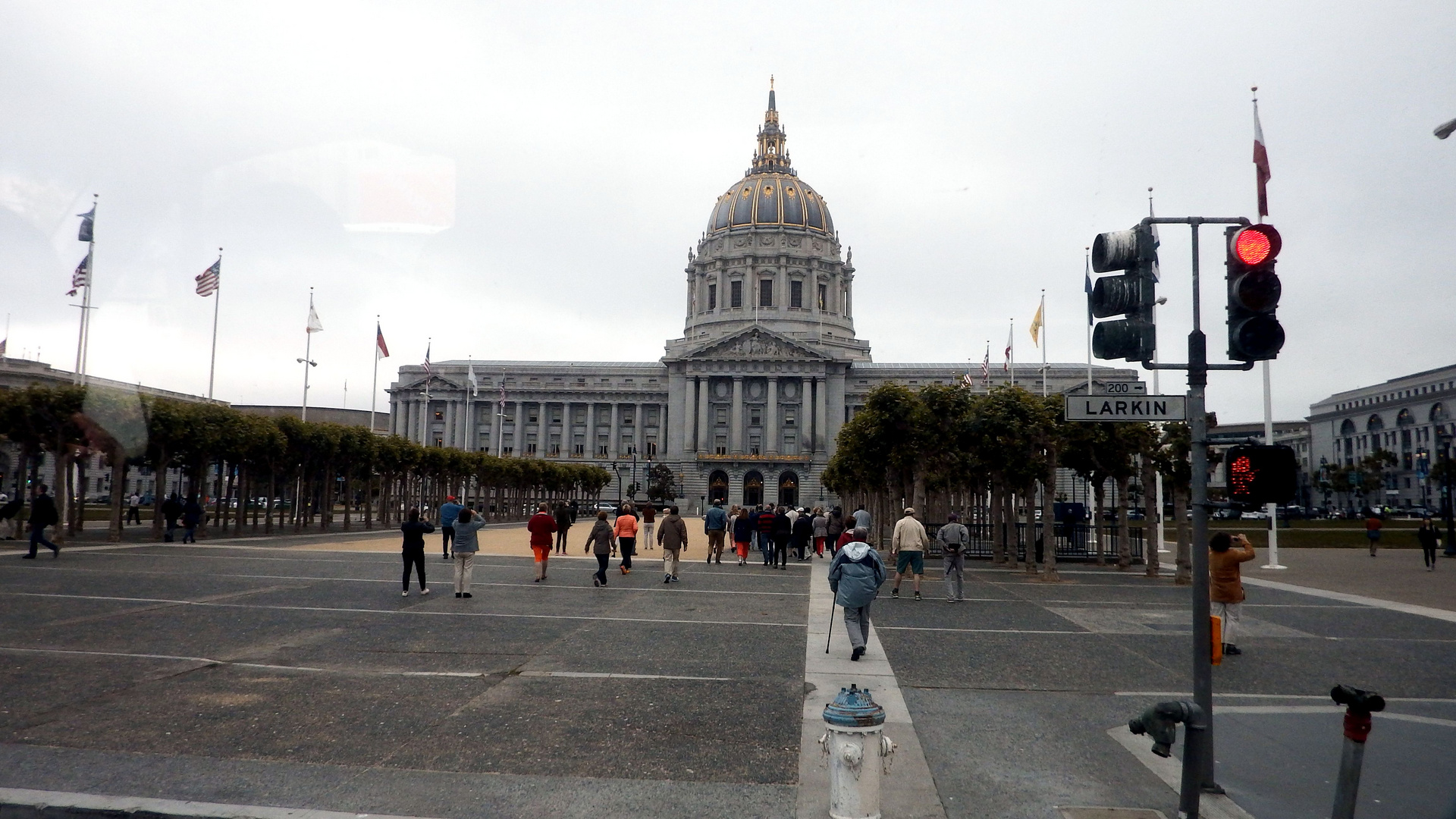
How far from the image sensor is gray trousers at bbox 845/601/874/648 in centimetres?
1155

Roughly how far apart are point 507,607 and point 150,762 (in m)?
9.31

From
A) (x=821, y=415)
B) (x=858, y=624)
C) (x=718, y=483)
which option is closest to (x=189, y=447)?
(x=858, y=624)

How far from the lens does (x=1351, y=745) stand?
211 inches

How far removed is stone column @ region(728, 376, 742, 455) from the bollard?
105500 mm

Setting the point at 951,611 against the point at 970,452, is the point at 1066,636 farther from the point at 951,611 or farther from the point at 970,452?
the point at 970,452

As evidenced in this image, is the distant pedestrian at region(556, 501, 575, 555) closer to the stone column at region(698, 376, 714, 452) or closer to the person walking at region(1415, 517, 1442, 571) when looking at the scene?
the person walking at region(1415, 517, 1442, 571)

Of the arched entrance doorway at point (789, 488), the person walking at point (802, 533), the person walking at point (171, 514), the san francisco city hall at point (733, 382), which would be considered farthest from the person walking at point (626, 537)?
the arched entrance doorway at point (789, 488)

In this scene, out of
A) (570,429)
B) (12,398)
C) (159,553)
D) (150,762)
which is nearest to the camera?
(150,762)

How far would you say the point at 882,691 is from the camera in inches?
383

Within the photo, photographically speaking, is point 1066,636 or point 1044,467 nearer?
point 1066,636


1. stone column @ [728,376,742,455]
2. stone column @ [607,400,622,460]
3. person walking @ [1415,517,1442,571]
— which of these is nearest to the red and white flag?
person walking @ [1415,517,1442,571]

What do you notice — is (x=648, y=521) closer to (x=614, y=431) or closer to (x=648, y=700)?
(x=648, y=700)

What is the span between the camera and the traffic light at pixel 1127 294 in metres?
7.04

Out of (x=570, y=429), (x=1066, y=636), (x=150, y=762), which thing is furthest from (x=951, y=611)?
(x=570, y=429)
